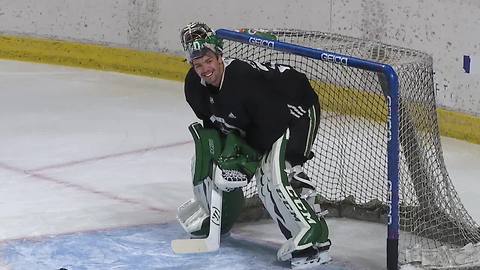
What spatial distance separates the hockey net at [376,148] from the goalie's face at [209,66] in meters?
0.40

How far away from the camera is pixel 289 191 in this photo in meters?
3.18

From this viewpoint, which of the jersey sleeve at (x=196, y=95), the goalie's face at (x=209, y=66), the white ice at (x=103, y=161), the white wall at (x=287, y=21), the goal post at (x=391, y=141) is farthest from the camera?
the white wall at (x=287, y=21)

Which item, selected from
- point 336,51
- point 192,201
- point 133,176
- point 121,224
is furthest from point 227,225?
point 133,176

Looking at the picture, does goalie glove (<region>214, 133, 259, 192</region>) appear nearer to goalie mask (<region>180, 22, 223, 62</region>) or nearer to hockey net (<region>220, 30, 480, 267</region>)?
goalie mask (<region>180, 22, 223, 62</region>)

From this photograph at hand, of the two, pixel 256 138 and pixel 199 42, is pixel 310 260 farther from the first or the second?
pixel 199 42

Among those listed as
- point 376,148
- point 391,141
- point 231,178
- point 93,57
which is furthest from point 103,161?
point 93,57

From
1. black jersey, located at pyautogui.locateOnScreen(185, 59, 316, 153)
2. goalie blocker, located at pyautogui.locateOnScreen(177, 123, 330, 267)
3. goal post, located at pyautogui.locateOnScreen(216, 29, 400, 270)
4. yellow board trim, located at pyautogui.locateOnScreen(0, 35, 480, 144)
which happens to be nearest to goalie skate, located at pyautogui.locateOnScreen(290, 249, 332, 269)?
goalie blocker, located at pyautogui.locateOnScreen(177, 123, 330, 267)

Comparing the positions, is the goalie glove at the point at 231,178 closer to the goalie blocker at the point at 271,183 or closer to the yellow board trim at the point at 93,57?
the goalie blocker at the point at 271,183

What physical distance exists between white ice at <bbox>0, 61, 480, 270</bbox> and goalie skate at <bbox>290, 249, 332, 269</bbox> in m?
0.09

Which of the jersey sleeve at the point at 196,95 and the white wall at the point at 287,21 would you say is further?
the white wall at the point at 287,21

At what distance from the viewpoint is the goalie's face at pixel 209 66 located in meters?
3.15

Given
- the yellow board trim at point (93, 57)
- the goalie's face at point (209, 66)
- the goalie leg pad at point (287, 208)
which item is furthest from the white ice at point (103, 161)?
the goalie's face at point (209, 66)

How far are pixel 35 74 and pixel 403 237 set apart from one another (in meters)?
4.07

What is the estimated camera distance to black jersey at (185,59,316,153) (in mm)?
3164
